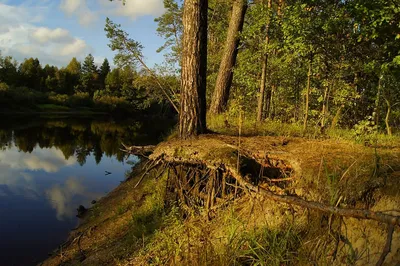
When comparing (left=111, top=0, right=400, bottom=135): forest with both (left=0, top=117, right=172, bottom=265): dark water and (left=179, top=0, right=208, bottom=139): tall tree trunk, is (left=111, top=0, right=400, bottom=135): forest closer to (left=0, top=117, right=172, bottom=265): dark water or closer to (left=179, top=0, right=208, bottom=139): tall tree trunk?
(left=179, top=0, right=208, bottom=139): tall tree trunk

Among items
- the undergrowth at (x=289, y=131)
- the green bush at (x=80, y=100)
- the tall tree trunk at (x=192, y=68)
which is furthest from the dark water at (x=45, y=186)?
the green bush at (x=80, y=100)

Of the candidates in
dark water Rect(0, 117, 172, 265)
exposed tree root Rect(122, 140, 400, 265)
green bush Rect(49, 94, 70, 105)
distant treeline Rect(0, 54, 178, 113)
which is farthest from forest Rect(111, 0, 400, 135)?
green bush Rect(49, 94, 70, 105)

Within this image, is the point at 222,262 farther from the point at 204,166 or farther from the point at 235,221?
the point at 204,166

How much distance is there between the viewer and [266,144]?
17.7 ft

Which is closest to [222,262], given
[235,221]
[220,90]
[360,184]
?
[235,221]

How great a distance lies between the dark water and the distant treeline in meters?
34.9

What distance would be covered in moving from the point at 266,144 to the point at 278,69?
680cm

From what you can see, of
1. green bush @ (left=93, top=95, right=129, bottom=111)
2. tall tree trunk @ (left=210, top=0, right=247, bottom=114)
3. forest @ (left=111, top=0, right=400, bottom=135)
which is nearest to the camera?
forest @ (left=111, top=0, right=400, bottom=135)

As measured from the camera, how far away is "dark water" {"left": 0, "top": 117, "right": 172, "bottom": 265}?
9.62 meters

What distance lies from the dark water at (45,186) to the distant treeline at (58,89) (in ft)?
114

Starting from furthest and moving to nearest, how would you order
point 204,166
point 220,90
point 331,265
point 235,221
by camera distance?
point 220,90 → point 204,166 → point 235,221 → point 331,265

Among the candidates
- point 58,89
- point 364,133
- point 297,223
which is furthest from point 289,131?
point 58,89

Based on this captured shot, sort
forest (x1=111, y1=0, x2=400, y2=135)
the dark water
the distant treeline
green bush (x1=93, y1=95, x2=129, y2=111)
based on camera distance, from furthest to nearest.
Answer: green bush (x1=93, y1=95, x2=129, y2=111)
the distant treeline
the dark water
forest (x1=111, y1=0, x2=400, y2=135)

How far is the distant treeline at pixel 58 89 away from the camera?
59688mm
